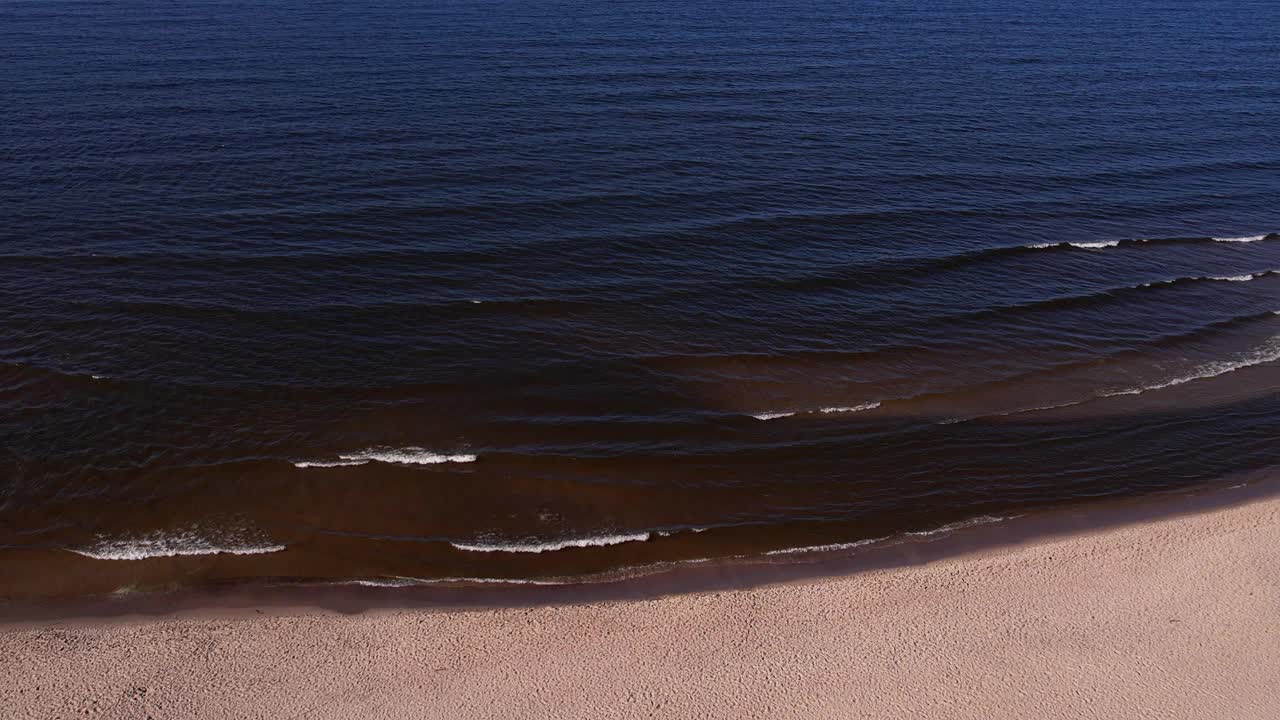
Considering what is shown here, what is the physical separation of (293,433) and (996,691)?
20.8m

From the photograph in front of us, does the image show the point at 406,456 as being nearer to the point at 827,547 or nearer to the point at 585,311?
the point at 585,311

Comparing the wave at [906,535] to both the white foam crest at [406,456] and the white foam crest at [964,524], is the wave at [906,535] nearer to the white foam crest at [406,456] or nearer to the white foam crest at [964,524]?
the white foam crest at [964,524]

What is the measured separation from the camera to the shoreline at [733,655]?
62.6 feet

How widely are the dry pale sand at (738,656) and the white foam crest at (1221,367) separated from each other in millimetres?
10047

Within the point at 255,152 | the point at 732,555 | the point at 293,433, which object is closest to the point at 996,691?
the point at 732,555

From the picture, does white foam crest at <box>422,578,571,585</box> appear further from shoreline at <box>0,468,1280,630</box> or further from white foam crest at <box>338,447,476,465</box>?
white foam crest at <box>338,447,476,465</box>

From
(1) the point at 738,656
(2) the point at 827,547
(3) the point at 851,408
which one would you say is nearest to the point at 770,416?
(3) the point at 851,408

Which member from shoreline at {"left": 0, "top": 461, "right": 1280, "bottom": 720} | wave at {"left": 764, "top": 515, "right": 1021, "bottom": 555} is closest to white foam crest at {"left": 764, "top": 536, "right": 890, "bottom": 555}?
wave at {"left": 764, "top": 515, "right": 1021, "bottom": 555}

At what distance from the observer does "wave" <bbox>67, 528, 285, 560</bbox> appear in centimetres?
2275

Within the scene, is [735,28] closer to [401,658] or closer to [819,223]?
[819,223]

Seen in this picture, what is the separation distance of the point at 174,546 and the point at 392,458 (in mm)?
6192

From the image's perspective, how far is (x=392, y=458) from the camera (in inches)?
1049

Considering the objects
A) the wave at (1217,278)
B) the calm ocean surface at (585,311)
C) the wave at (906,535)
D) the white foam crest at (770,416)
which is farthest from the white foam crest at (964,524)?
the wave at (1217,278)

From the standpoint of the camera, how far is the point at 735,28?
84.9 m
